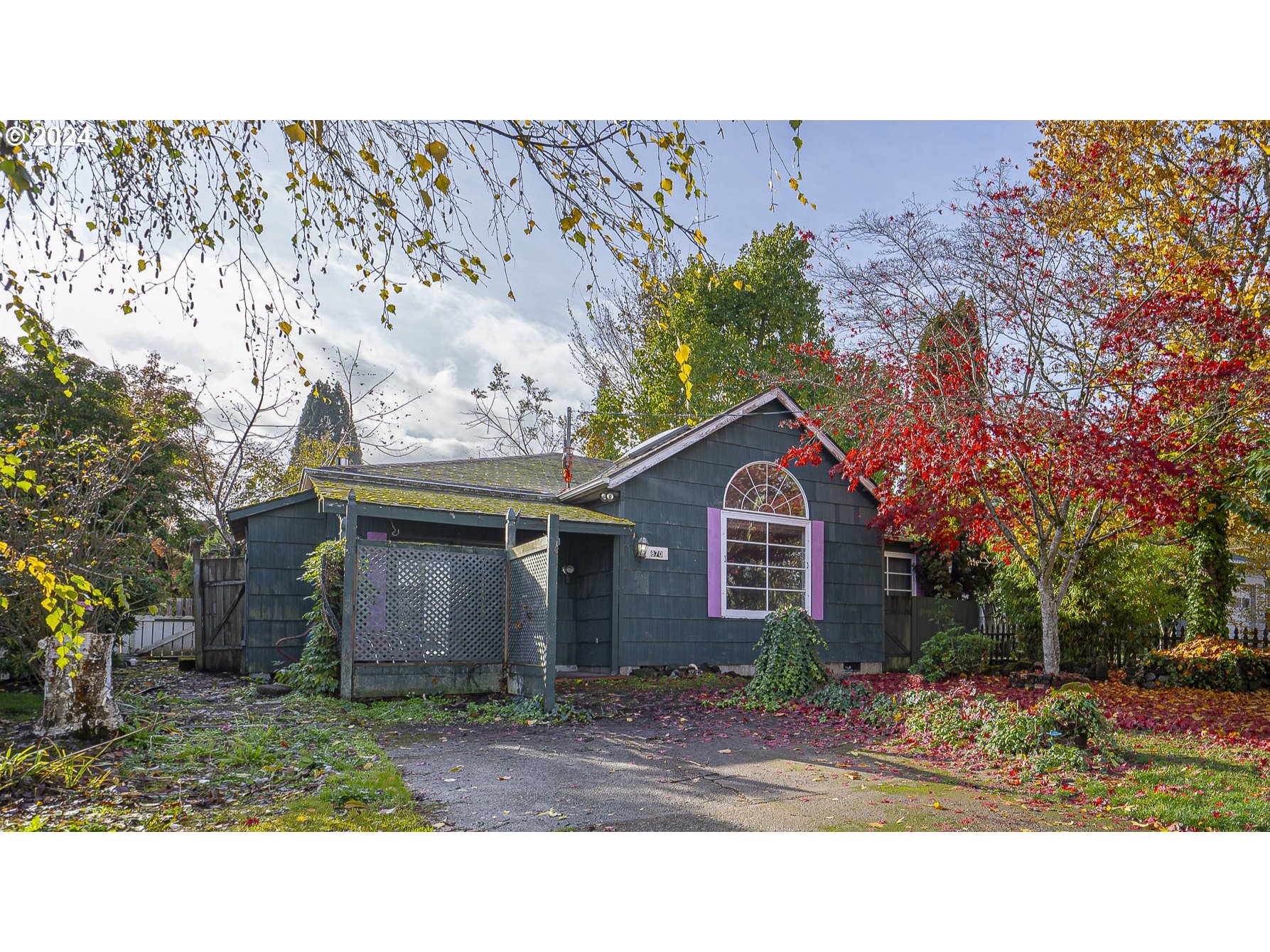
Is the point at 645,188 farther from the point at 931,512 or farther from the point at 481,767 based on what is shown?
the point at 931,512

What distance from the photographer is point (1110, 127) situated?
9031 millimetres

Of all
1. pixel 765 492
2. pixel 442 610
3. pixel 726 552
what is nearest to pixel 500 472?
pixel 726 552

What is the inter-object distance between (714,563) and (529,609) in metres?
3.41

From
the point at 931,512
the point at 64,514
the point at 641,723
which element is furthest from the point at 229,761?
the point at 931,512

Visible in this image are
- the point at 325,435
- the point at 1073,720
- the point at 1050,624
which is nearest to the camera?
the point at 1073,720

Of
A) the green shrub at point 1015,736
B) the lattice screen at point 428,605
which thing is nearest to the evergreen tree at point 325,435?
the lattice screen at point 428,605

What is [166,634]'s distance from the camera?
459 inches

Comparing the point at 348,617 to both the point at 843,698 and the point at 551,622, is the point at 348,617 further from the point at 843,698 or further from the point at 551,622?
the point at 843,698

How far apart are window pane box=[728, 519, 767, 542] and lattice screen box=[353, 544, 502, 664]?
3616mm

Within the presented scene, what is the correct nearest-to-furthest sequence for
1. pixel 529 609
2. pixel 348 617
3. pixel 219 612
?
pixel 348 617 → pixel 529 609 → pixel 219 612

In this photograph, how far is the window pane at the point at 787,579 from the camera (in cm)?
1005

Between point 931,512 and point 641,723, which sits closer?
point 641,723

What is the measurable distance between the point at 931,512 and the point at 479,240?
7481 mm

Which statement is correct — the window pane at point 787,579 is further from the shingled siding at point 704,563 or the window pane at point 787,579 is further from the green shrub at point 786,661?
the green shrub at point 786,661
